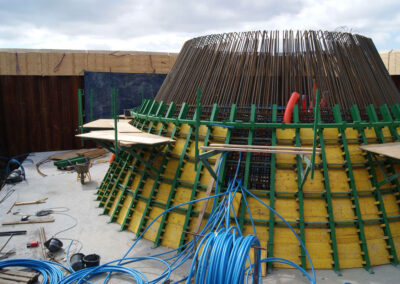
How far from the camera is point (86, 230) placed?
388 inches

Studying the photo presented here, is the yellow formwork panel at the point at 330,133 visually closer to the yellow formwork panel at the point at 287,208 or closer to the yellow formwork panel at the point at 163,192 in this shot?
the yellow formwork panel at the point at 287,208

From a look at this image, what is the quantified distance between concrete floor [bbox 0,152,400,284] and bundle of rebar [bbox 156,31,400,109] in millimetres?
3996

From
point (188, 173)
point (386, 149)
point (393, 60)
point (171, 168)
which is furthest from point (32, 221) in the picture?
point (393, 60)

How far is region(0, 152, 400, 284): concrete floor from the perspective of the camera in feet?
24.3

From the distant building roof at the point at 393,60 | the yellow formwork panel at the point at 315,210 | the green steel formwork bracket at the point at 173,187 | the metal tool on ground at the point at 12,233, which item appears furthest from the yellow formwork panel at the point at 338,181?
the distant building roof at the point at 393,60

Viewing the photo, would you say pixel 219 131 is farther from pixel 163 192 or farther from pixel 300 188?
pixel 300 188

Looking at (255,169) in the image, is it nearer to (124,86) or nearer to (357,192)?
(357,192)

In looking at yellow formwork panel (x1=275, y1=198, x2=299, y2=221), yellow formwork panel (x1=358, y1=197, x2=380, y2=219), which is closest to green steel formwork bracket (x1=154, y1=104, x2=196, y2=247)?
yellow formwork panel (x1=275, y1=198, x2=299, y2=221)

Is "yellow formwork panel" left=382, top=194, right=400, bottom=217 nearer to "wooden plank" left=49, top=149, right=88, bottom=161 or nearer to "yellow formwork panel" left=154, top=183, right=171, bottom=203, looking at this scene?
"yellow formwork panel" left=154, top=183, right=171, bottom=203

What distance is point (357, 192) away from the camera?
26.5ft

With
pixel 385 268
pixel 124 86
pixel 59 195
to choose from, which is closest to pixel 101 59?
pixel 124 86

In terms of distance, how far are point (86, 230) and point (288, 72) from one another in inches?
276

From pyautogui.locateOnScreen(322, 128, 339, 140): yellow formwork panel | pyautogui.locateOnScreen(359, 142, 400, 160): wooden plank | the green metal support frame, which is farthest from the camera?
pyautogui.locateOnScreen(322, 128, 339, 140): yellow formwork panel

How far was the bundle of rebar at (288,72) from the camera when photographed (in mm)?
8984
